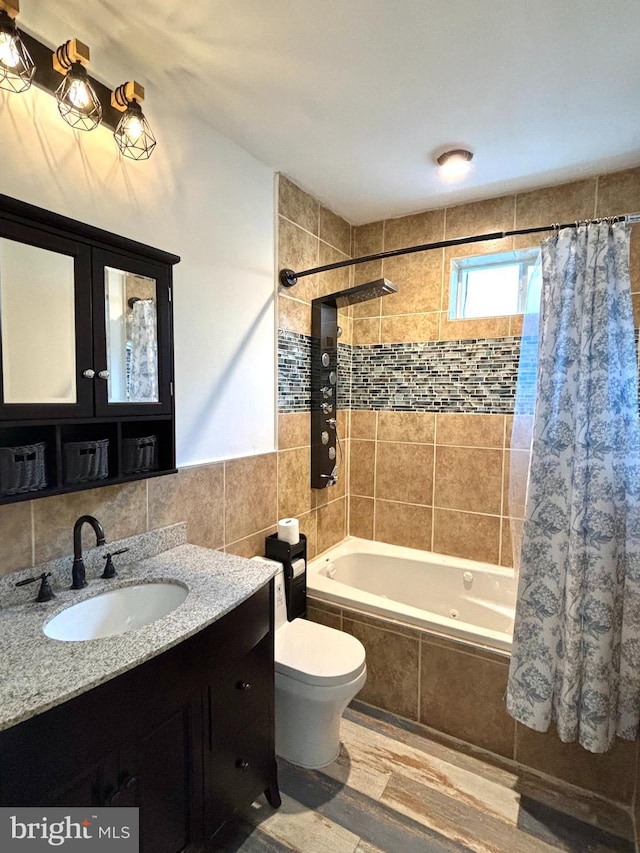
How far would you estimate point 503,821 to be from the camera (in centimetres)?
156

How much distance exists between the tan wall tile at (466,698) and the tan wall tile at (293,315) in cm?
177

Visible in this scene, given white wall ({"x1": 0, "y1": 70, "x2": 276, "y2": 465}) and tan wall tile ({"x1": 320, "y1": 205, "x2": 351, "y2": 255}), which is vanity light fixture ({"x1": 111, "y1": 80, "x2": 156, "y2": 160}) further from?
tan wall tile ({"x1": 320, "y1": 205, "x2": 351, "y2": 255})

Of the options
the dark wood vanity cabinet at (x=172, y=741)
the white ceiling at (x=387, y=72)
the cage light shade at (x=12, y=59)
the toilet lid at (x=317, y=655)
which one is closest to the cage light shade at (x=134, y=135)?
the white ceiling at (x=387, y=72)

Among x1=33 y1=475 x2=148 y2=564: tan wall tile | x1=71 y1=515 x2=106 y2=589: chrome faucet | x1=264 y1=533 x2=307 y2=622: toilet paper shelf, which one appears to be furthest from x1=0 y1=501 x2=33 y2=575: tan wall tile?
x1=264 y1=533 x2=307 y2=622: toilet paper shelf

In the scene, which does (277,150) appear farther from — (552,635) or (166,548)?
(552,635)

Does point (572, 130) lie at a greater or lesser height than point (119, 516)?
greater

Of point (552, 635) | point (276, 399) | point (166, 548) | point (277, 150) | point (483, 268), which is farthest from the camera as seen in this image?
point (483, 268)

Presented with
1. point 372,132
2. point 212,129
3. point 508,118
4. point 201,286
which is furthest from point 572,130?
point 201,286

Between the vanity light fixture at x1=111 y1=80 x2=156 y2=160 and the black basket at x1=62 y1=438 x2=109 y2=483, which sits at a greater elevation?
the vanity light fixture at x1=111 y1=80 x2=156 y2=160

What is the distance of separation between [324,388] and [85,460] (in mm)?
1593

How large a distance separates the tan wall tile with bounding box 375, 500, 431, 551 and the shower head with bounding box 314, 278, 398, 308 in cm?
139

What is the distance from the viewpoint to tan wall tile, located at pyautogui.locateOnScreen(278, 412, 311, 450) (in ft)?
7.70

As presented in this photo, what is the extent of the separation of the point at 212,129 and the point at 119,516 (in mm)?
1682

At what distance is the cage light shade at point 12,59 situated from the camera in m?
1.08
